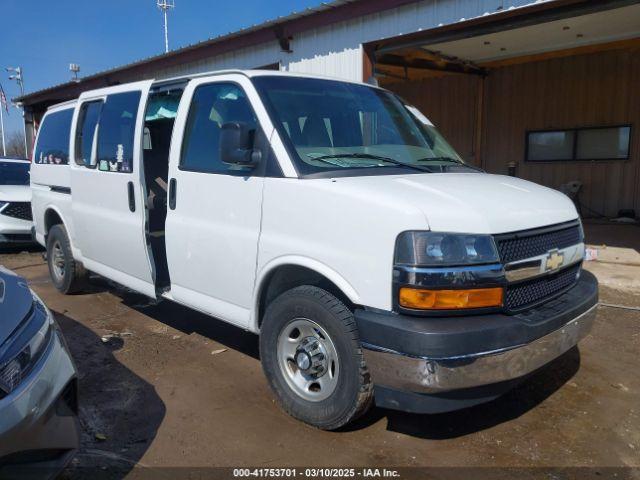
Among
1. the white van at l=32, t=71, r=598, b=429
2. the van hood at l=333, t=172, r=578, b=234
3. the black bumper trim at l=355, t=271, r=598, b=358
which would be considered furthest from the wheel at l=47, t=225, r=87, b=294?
the black bumper trim at l=355, t=271, r=598, b=358

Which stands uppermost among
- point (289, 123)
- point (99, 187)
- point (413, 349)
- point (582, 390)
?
point (289, 123)

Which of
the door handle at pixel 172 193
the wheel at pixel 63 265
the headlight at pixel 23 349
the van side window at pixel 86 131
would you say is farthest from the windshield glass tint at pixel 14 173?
the headlight at pixel 23 349

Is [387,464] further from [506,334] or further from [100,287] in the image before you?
[100,287]

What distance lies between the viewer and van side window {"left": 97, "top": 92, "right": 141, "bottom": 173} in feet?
15.3

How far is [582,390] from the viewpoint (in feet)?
12.8

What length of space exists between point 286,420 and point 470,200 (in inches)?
69.8

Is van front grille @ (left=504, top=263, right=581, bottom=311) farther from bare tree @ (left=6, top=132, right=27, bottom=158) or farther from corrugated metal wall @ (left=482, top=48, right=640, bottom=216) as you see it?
bare tree @ (left=6, top=132, right=27, bottom=158)

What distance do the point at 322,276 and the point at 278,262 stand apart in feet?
0.99

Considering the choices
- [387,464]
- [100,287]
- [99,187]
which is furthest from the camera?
[100,287]

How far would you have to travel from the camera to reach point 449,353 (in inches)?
104

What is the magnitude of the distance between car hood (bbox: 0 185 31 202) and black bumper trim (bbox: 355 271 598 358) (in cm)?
838

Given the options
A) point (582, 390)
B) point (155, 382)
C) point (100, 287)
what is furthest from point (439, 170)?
point (100, 287)

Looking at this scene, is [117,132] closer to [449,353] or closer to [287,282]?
[287,282]

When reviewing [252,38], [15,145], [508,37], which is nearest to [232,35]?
[252,38]
